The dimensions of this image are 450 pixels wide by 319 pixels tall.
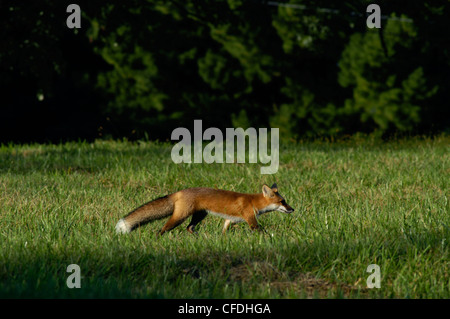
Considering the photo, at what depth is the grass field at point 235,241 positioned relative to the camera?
426 centimetres

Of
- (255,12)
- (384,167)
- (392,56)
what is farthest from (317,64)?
(384,167)

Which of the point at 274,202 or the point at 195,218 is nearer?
the point at 274,202

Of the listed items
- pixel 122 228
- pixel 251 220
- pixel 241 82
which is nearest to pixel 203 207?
pixel 251 220

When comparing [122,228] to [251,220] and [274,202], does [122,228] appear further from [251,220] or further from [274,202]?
[274,202]

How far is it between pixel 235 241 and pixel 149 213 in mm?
833

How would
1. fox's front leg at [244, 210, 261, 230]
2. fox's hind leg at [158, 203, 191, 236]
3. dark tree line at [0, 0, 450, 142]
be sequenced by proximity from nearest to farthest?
1. fox's hind leg at [158, 203, 191, 236]
2. fox's front leg at [244, 210, 261, 230]
3. dark tree line at [0, 0, 450, 142]

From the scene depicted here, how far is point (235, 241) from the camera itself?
201 inches

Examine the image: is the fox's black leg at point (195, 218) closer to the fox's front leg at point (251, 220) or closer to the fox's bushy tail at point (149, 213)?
the fox's bushy tail at point (149, 213)

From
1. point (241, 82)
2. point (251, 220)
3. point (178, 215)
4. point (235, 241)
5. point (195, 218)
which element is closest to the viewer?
point (235, 241)

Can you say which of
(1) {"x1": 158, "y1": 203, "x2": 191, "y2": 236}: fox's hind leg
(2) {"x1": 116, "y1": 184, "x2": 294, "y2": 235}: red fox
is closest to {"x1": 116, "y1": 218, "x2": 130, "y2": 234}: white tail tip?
(2) {"x1": 116, "y1": 184, "x2": 294, "y2": 235}: red fox

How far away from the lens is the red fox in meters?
5.31

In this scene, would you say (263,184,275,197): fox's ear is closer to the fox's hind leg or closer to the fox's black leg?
the fox's black leg

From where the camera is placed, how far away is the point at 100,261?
15.1 feet

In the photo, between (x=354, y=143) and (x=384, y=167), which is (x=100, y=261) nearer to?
(x=384, y=167)
